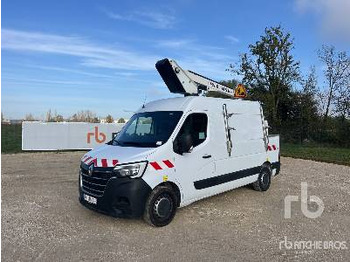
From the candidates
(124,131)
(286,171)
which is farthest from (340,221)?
(286,171)

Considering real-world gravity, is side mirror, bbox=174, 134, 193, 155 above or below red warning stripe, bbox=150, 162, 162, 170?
above

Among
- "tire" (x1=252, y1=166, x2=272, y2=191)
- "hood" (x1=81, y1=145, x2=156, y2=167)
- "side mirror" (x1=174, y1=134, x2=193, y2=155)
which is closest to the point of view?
"hood" (x1=81, y1=145, x2=156, y2=167)

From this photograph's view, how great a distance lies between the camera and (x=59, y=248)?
4.84 m

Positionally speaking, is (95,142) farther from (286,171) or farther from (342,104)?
(342,104)

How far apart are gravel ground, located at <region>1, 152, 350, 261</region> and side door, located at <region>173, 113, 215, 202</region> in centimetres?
65

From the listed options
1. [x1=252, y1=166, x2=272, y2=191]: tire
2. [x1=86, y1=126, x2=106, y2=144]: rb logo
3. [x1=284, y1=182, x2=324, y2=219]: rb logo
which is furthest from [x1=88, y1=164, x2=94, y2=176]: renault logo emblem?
[x1=86, y1=126, x2=106, y2=144]: rb logo

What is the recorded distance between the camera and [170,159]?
5836 mm

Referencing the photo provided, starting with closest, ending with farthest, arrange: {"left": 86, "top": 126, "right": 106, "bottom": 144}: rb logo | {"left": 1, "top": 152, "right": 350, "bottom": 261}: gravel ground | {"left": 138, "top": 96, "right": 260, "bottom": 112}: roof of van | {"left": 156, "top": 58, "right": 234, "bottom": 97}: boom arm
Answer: {"left": 1, "top": 152, "right": 350, "bottom": 261}: gravel ground
{"left": 138, "top": 96, "right": 260, "bottom": 112}: roof of van
{"left": 156, "top": 58, "right": 234, "bottom": 97}: boom arm
{"left": 86, "top": 126, "right": 106, "bottom": 144}: rb logo

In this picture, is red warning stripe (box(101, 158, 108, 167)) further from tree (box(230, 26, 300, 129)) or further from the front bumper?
tree (box(230, 26, 300, 129))

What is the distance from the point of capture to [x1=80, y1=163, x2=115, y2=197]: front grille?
5480 mm

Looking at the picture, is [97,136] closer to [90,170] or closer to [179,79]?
[179,79]

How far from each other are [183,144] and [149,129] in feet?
2.83

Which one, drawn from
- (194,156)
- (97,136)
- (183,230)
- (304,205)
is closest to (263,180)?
(304,205)

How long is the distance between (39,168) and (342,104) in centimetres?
2329
